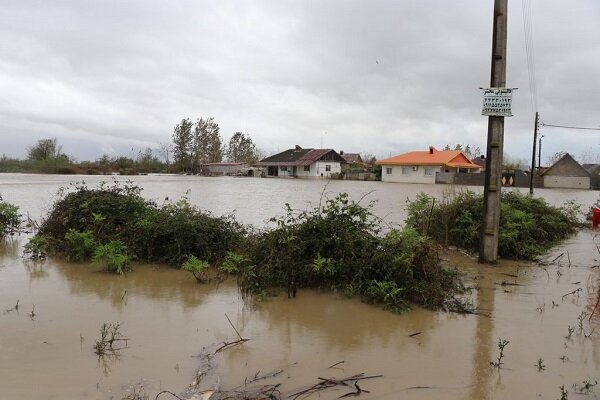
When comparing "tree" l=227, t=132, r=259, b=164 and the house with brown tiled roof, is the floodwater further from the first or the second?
"tree" l=227, t=132, r=259, b=164

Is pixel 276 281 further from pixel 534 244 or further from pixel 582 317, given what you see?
pixel 534 244

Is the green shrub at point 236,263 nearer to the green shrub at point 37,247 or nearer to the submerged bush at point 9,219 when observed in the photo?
the green shrub at point 37,247

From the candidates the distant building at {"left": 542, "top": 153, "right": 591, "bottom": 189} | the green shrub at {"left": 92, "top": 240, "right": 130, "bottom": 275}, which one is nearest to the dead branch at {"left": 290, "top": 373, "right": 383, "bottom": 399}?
the green shrub at {"left": 92, "top": 240, "right": 130, "bottom": 275}

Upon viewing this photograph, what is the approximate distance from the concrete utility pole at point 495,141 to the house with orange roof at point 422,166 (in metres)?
40.4

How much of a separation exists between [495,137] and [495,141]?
7 cm

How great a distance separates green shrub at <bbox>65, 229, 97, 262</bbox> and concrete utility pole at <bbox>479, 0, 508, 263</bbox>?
650 centimetres

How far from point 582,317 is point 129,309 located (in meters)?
5.19

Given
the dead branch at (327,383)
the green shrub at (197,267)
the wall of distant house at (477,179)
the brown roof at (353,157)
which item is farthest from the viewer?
the brown roof at (353,157)

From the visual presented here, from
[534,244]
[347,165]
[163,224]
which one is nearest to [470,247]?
[534,244]

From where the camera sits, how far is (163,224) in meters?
7.56

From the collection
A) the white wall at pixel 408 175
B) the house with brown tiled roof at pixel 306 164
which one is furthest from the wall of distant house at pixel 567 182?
the house with brown tiled roof at pixel 306 164

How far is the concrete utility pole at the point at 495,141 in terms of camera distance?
297 inches


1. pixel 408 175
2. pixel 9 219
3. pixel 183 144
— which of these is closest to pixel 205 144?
pixel 183 144

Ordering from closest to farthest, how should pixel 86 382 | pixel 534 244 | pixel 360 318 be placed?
pixel 86 382 → pixel 360 318 → pixel 534 244
